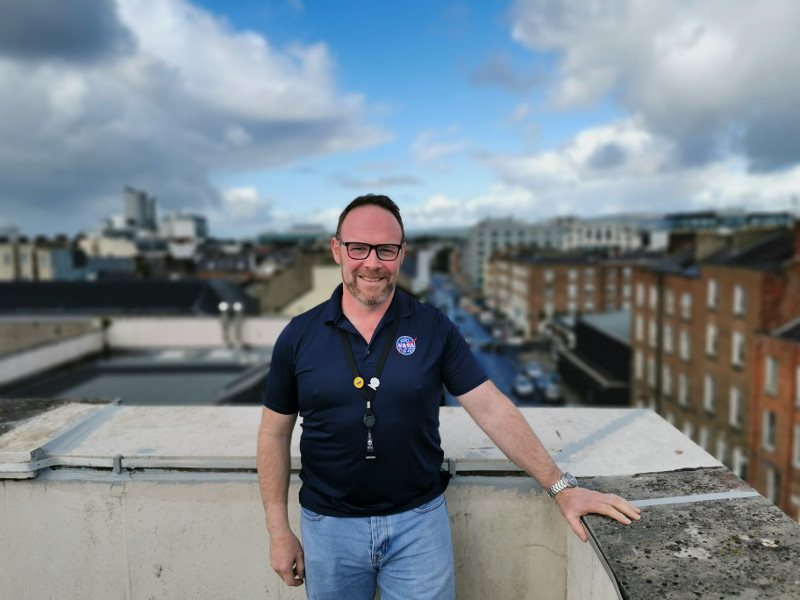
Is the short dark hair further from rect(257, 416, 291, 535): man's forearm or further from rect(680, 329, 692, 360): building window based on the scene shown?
rect(680, 329, 692, 360): building window

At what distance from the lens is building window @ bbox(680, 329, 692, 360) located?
3509 centimetres

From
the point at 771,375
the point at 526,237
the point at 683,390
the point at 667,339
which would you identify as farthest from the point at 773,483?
the point at 526,237

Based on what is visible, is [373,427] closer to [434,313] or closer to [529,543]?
[434,313]

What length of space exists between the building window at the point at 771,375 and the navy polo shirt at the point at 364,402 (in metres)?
29.8

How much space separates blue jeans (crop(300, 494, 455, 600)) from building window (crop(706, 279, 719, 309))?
34.1 m

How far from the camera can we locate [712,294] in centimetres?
3259

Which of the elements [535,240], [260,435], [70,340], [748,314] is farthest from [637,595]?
[535,240]

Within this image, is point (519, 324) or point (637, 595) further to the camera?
point (519, 324)

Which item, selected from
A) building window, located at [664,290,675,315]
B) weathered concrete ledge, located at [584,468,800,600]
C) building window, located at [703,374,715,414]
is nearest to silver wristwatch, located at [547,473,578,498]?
weathered concrete ledge, located at [584,468,800,600]

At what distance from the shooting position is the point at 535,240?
14988cm

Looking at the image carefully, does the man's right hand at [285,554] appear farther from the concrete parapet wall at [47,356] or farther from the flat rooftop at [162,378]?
the concrete parapet wall at [47,356]

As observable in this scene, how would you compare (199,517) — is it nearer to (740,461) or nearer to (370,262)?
(370,262)

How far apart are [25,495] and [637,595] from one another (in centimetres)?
257

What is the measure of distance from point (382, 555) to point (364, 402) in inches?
25.4
